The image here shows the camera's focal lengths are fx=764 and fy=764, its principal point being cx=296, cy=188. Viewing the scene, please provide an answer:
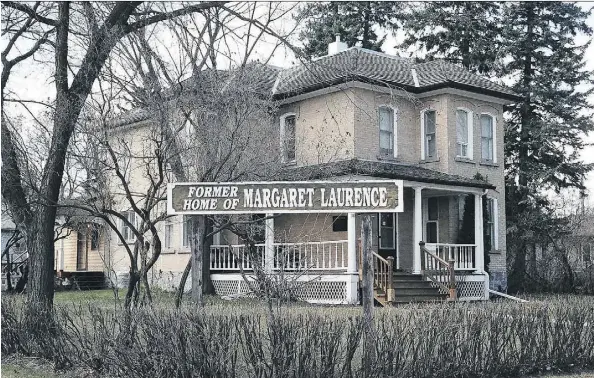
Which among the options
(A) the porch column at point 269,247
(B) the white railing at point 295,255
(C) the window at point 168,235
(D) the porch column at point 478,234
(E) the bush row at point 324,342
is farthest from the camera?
(C) the window at point 168,235

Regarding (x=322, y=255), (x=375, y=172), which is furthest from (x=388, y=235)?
(x=375, y=172)

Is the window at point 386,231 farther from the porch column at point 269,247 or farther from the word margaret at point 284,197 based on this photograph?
the word margaret at point 284,197

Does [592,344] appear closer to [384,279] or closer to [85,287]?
[384,279]

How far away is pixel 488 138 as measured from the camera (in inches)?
1067

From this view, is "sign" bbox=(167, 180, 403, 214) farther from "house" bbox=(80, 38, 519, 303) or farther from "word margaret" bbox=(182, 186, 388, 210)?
"house" bbox=(80, 38, 519, 303)

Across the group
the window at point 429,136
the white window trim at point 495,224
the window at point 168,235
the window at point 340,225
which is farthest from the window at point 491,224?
the window at point 168,235

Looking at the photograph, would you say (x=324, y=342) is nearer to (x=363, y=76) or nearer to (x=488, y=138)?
(x=363, y=76)

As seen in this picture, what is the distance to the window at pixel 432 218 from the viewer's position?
25.8 metres

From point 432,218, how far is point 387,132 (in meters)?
3.45

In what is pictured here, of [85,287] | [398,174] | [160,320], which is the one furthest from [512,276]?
[160,320]

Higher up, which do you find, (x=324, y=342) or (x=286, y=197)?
(x=286, y=197)

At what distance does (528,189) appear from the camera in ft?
99.7

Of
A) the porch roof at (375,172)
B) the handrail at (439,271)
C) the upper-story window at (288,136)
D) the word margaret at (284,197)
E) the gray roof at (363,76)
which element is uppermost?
the gray roof at (363,76)

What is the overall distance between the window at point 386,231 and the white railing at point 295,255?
1579 mm
